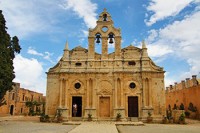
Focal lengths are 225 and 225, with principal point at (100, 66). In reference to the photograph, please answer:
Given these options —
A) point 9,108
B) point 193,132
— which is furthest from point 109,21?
point 9,108

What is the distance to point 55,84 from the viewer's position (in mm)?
26656

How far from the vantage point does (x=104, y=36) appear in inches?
1080

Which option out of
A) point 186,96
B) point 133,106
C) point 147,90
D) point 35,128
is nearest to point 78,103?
point 133,106

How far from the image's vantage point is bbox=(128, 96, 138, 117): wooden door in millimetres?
25344

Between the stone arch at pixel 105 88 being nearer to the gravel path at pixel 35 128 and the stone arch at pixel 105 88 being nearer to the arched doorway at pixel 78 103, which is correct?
the arched doorway at pixel 78 103

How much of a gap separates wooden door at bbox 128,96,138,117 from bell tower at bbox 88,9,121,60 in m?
5.21

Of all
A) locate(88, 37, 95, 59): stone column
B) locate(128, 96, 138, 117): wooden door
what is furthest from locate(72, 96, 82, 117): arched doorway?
locate(128, 96, 138, 117): wooden door

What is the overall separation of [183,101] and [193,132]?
22175 mm

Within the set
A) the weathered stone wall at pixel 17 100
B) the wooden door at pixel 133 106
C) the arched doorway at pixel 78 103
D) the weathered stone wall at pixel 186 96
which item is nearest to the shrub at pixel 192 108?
the weathered stone wall at pixel 186 96

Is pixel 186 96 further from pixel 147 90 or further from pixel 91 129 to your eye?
pixel 91 129

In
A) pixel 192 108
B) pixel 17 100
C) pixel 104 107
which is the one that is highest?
pixel 17 100

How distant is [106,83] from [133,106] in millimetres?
4028

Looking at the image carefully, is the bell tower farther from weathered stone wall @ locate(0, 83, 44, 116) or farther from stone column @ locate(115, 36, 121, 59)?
weathered stone wall @ locate(0, 83, 44, 116)

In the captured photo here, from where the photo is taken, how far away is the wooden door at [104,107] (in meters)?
25.6
